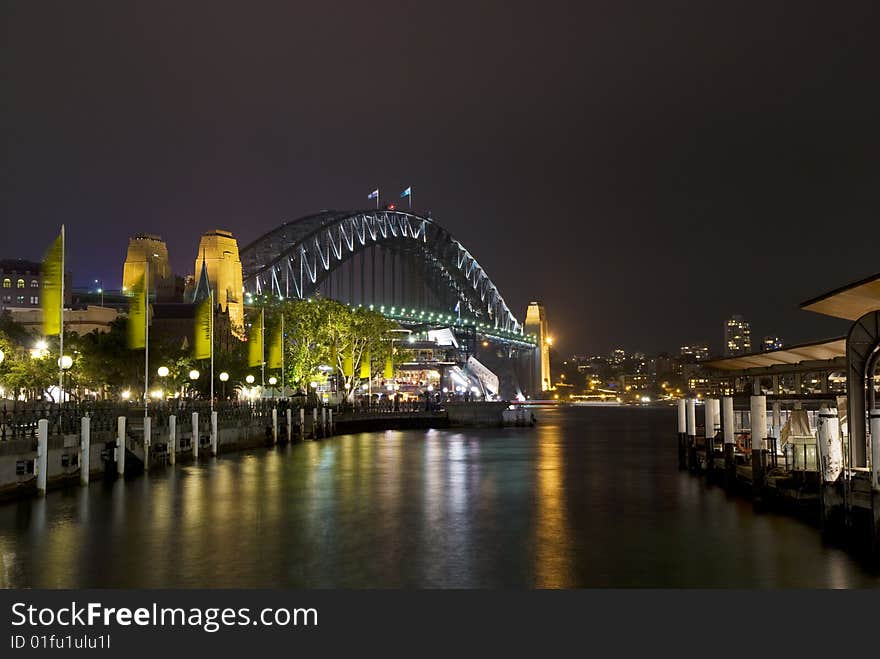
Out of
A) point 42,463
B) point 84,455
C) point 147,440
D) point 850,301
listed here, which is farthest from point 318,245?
point 850,301

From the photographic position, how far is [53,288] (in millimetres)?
31516

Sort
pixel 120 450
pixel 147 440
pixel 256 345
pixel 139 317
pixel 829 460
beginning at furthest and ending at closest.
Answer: pixel 256 345, pixel 139 317, pixel 147 440, pixel 120 450, pixel 829 460

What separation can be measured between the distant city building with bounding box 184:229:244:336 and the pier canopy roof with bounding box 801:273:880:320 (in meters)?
78.2

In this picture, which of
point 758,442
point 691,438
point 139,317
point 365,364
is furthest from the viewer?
point 365,364

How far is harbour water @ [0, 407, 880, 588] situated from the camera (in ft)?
56.9

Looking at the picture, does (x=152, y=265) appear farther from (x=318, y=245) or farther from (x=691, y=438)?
(x=691, y=438)

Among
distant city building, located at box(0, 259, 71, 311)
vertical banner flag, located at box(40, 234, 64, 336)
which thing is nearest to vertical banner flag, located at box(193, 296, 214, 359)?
vertical banner flag, located at box(40, 234, 64, 336)

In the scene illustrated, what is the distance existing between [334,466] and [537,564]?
2485cm

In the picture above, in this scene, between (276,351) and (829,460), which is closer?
(829,460)

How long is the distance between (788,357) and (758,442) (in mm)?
15854

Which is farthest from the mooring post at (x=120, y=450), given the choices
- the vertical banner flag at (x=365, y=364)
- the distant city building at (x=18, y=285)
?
the distant city building at (x=18, y=285)

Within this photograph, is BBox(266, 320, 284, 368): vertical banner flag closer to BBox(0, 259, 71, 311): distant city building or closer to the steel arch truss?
the steel arch truss

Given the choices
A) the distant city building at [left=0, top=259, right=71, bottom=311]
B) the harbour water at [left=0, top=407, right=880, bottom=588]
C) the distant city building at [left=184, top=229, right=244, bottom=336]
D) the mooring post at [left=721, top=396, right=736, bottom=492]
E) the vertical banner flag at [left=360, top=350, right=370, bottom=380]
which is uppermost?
the distant city building at [left=0, top=259, right=71, bottom=311]

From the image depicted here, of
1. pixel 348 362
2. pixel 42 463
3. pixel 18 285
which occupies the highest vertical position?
pixel 18 285
